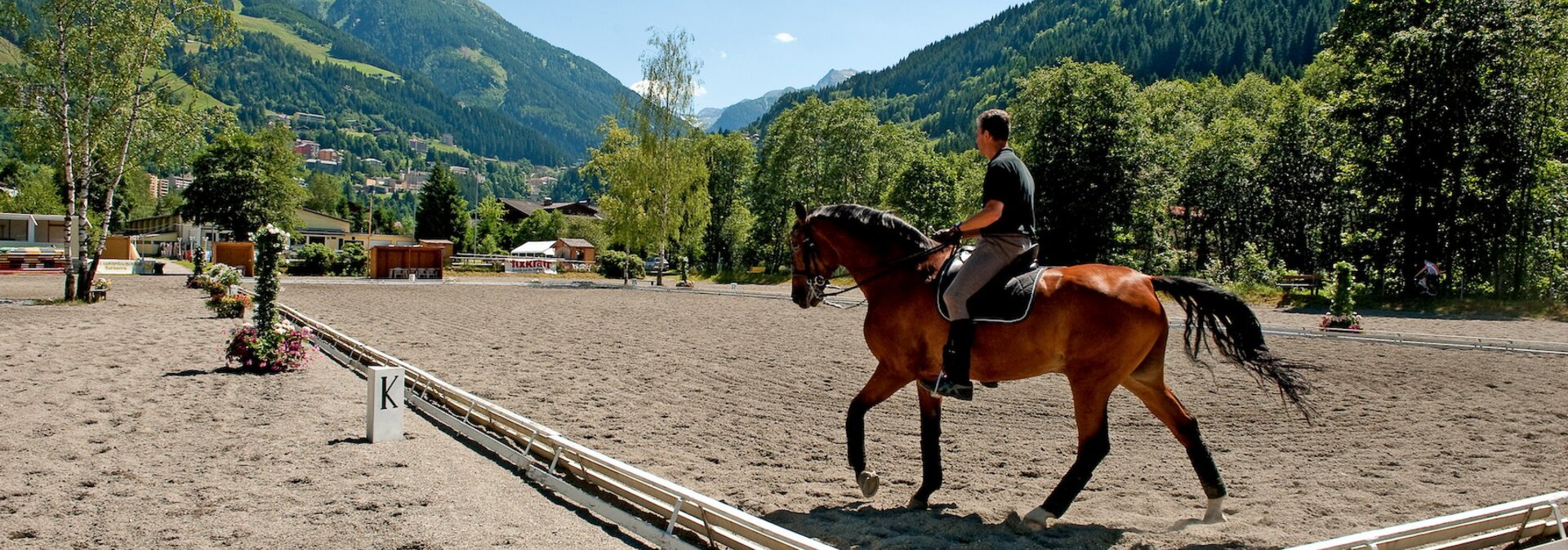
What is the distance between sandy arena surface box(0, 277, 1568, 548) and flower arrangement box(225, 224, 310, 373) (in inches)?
16.6

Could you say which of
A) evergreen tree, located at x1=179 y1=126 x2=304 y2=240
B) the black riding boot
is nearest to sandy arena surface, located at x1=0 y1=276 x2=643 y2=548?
the black riding boot

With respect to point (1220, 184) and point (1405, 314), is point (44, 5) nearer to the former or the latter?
point (1405, 314)

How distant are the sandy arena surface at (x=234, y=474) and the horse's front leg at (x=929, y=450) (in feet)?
6.78

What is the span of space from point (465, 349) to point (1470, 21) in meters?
30.7

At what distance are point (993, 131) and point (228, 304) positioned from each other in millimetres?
18752

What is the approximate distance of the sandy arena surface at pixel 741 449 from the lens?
502 centimetres

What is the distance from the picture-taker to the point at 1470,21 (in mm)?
25078

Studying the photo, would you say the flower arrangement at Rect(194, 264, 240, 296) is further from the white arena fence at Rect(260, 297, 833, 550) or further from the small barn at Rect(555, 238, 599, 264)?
the small barn at Rect(555, 238, 599, 264)

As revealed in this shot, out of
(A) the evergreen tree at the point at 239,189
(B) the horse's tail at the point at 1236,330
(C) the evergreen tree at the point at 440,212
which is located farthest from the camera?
(C) the evergreen tree at the point at 440,212

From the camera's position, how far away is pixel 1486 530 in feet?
14.6

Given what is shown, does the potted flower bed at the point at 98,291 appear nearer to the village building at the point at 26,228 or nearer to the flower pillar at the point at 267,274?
the flower pillar at the point at 267,274

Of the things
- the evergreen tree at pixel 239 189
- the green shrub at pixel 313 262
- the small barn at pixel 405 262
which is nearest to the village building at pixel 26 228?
the evergreen tree at pixel 239 189

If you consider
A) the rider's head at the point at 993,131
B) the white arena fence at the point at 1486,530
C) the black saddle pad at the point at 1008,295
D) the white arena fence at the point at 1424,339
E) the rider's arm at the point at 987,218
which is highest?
the rider's head at the point at 993,131

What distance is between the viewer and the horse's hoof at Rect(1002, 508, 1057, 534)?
4.96 metres
